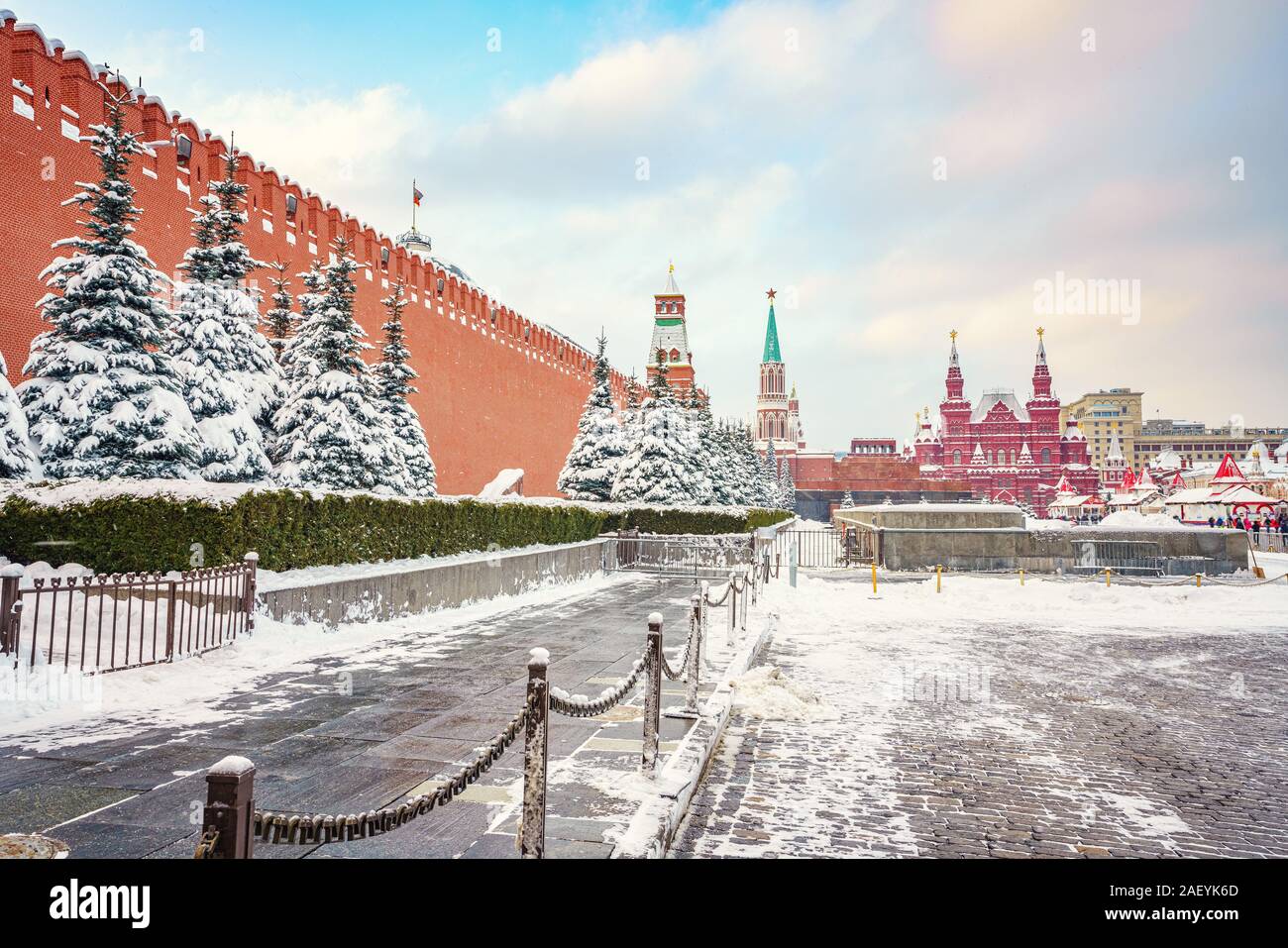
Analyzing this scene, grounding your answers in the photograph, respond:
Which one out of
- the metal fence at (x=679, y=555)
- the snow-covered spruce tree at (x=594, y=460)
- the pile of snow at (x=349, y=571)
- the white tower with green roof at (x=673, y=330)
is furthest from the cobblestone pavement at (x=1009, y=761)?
the white tower with green roof at (x=673, y=330)

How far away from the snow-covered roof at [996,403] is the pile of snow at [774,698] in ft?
324

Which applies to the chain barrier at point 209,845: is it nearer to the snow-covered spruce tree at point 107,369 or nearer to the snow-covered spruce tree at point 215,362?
the snow-covered spruce tree at point 107,369

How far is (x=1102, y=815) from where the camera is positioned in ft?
14.6

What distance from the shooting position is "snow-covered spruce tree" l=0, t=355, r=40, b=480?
396 inches

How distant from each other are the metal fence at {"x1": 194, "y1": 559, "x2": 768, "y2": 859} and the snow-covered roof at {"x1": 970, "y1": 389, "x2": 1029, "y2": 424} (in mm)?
102155

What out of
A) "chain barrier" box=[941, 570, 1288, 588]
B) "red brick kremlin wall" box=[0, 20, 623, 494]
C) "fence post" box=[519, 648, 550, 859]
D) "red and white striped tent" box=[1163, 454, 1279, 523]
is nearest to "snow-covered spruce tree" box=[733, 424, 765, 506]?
"red brick kremlin wall" box=[0, 20, 623, 494]

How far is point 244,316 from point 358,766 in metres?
13.6

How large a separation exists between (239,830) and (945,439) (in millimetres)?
104464

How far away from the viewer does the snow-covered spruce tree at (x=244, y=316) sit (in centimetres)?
1547

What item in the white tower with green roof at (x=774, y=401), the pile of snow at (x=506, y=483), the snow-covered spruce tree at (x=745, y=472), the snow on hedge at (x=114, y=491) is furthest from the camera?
the white tower with green roof at (x=774, y=401)

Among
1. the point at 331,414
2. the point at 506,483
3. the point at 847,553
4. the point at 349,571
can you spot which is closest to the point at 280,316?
the point at 331,414
